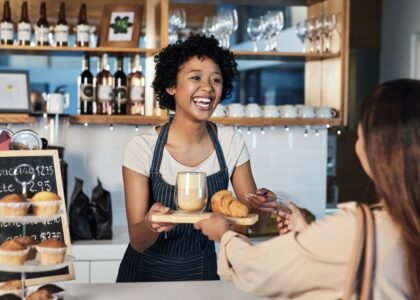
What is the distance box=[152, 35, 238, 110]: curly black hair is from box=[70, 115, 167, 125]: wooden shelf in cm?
127

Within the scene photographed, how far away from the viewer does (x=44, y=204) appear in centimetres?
218

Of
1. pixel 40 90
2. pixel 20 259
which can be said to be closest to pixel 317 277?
pixel 20 259

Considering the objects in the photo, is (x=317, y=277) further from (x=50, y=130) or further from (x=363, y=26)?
(x=363, y=26)

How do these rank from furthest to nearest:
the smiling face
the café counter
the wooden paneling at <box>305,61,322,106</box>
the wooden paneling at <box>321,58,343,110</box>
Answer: the wooden paneling at <box>305,61,322,106</box> < the wooden paneling at <box>321,58,343,110</box> < the café counter < the smiling face

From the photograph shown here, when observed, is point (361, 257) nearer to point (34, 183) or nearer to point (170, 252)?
point (34, 183)

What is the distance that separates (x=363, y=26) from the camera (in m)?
6.86

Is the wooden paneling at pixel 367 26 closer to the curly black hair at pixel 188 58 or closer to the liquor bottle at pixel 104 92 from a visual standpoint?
the liquor bottle at pixel 104 92

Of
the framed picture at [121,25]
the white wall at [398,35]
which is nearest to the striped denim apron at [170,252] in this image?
the framed picture at [121,25]

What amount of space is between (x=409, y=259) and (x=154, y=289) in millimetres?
1136

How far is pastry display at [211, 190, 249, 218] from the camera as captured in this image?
2.37 metres

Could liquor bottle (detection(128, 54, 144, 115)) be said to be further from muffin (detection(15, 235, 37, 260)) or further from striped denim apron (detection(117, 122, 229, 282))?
muffin (detection(15, 235, 37, 260))

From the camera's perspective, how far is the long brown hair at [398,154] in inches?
59.7

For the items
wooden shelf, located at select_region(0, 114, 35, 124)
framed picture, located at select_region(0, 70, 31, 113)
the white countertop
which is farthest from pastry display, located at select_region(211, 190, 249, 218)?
framed picture, located at select_region(0, 70, 31, 113)

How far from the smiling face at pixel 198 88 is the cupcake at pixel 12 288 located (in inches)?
34.9
